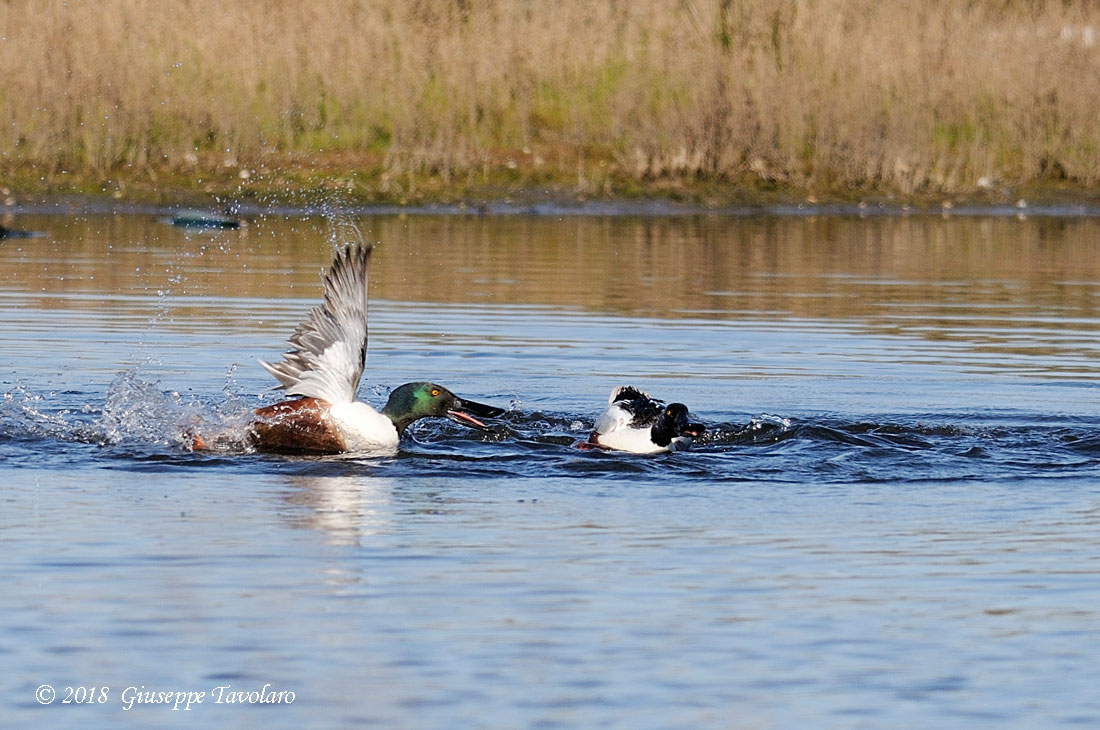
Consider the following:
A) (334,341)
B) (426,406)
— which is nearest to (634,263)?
(426,406)

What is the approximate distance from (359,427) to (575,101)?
626 inches

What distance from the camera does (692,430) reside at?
8.66m

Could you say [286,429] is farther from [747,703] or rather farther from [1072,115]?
[1072,115]

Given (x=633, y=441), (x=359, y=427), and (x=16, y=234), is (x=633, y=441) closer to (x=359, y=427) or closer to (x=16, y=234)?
(x=359, y=427)

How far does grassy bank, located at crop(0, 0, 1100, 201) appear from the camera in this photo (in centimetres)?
2267

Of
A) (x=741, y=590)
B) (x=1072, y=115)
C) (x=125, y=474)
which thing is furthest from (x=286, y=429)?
(x=1072, y=115)

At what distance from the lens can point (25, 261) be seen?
17.0m

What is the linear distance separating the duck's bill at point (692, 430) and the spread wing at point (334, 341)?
1436 mm

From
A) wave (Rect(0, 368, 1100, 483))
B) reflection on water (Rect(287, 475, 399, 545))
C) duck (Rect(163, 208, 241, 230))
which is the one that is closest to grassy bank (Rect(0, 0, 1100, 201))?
duck (Rect(163, 208, 241, 230))

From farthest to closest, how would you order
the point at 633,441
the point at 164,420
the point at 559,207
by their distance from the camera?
1. the point at 559,207
2. the point at 164,420
3. the point at 633,441

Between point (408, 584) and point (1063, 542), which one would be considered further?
point (1063, 542)

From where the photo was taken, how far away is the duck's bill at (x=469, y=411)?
9.02 meters

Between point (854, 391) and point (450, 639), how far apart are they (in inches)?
214

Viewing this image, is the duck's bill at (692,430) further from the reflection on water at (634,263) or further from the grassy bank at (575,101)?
the grassy bank at (575,101)
